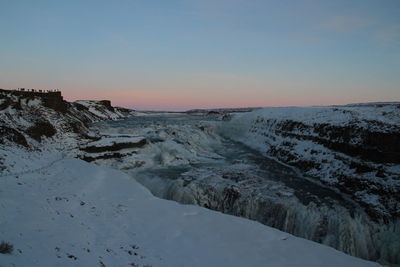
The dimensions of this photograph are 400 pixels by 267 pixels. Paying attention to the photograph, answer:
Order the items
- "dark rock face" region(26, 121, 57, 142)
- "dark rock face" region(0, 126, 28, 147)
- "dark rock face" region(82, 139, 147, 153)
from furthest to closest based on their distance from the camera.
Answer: "dark rock face" region(82, 139, 147, 153)
"dark rock face" region(26, 121, 57, 142)
"dark rock face" region(0, 126, 28, 147)

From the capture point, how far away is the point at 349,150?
18594 millimetres

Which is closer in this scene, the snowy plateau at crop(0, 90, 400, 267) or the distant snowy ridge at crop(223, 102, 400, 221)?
the snowy plateau at crop(0, 90, 400, 267)

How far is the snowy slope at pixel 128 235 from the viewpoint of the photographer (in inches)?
257

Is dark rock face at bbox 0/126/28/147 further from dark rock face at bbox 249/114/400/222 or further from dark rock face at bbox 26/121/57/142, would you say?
dark rock face at bbox 249/114/400/222

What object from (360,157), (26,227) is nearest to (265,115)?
(360,157)

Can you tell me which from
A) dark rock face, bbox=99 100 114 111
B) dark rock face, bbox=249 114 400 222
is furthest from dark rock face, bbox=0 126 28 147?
dark rock face, bbox=99 100 114 111

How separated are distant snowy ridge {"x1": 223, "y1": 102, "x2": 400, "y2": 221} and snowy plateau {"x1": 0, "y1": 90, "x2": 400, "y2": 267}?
0.09 meters

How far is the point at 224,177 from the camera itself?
17.9 m

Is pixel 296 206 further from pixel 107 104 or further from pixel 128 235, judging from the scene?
pixel 107 104

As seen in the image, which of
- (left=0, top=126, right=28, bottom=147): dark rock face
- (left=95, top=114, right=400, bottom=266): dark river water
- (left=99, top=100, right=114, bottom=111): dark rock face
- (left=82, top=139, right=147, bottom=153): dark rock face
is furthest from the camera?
(left=99, top=100, right=114, bottom=111): dark rock face

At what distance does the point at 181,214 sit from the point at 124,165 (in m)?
12.3

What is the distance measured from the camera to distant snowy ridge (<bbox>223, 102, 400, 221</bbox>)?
14073 millimetres

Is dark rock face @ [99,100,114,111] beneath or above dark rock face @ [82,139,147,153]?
above

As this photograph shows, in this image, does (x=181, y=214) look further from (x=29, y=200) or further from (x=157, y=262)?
(x=29, y=200)
